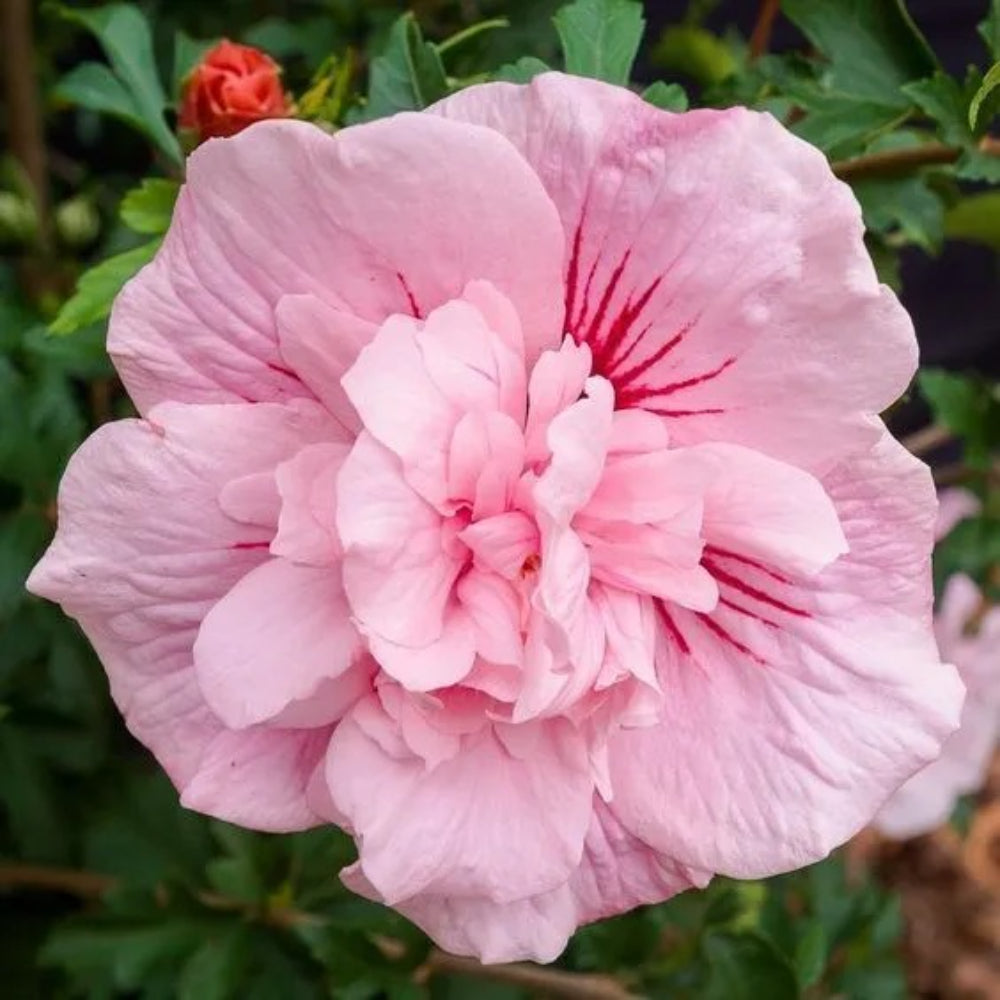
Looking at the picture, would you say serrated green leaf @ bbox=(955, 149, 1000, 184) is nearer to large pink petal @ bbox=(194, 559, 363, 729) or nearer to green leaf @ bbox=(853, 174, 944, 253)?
green leaf @ bbox=(853, 174, 944, 253)

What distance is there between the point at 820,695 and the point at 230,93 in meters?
0.43

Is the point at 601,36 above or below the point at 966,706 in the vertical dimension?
above

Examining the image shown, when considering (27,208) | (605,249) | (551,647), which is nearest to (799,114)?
(605,249)

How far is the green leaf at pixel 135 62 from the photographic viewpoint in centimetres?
78

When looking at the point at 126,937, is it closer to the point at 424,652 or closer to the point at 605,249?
the point at 424,652

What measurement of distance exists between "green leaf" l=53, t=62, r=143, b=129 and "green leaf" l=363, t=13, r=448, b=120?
0.20m

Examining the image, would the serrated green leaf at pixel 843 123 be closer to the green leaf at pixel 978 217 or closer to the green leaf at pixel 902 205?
the green leaf at pixel 902 205

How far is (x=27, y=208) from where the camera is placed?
100cm

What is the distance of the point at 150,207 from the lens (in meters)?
0.71

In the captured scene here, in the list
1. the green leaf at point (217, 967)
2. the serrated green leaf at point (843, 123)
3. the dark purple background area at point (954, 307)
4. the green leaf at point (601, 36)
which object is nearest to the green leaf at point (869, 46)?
the serrated green leaf at point (843, 123)

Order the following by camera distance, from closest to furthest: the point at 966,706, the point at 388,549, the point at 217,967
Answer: the point at 388,549, the point at 217,967, the point at 966,706

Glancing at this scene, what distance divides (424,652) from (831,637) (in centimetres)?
16

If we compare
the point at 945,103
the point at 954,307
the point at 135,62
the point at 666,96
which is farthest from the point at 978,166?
the point at 954,307

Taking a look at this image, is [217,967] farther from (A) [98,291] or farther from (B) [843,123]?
Answer: (B) [843,123]
